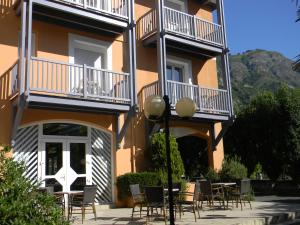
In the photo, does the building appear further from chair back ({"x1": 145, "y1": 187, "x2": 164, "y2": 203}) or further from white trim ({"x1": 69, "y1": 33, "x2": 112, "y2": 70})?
chair back ({"x1": 145, "y1": 187, "x2": 164, "y2": 203})

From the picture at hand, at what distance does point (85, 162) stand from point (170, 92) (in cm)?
407

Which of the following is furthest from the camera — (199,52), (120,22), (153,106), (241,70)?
(241,70)

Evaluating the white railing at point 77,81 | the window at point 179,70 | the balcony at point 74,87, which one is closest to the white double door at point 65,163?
the balcony at point 74,87

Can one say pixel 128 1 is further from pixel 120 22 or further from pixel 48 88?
pixel 48 88

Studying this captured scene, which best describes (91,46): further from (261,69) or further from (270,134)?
(261,69)

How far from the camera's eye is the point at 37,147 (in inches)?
508

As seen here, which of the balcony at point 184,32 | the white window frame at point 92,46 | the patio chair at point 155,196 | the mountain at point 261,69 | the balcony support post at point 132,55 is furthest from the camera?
the mountain at point 261,69

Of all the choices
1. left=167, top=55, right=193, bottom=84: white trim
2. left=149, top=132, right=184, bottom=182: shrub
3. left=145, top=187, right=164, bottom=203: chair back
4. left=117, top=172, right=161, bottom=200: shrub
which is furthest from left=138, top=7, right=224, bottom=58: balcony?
left=145, top=187, right=164, bottom=203: chair back

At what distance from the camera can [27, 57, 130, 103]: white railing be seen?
469 inches

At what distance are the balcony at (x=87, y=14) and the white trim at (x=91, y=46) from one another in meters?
0.38

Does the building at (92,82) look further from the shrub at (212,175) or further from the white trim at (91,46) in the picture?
the shrub at (212,175)

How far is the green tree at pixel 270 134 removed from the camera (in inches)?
877

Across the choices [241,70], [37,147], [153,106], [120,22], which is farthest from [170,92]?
[241,70]

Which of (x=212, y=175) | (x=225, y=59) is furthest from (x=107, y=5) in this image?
(x=212, y=175)
